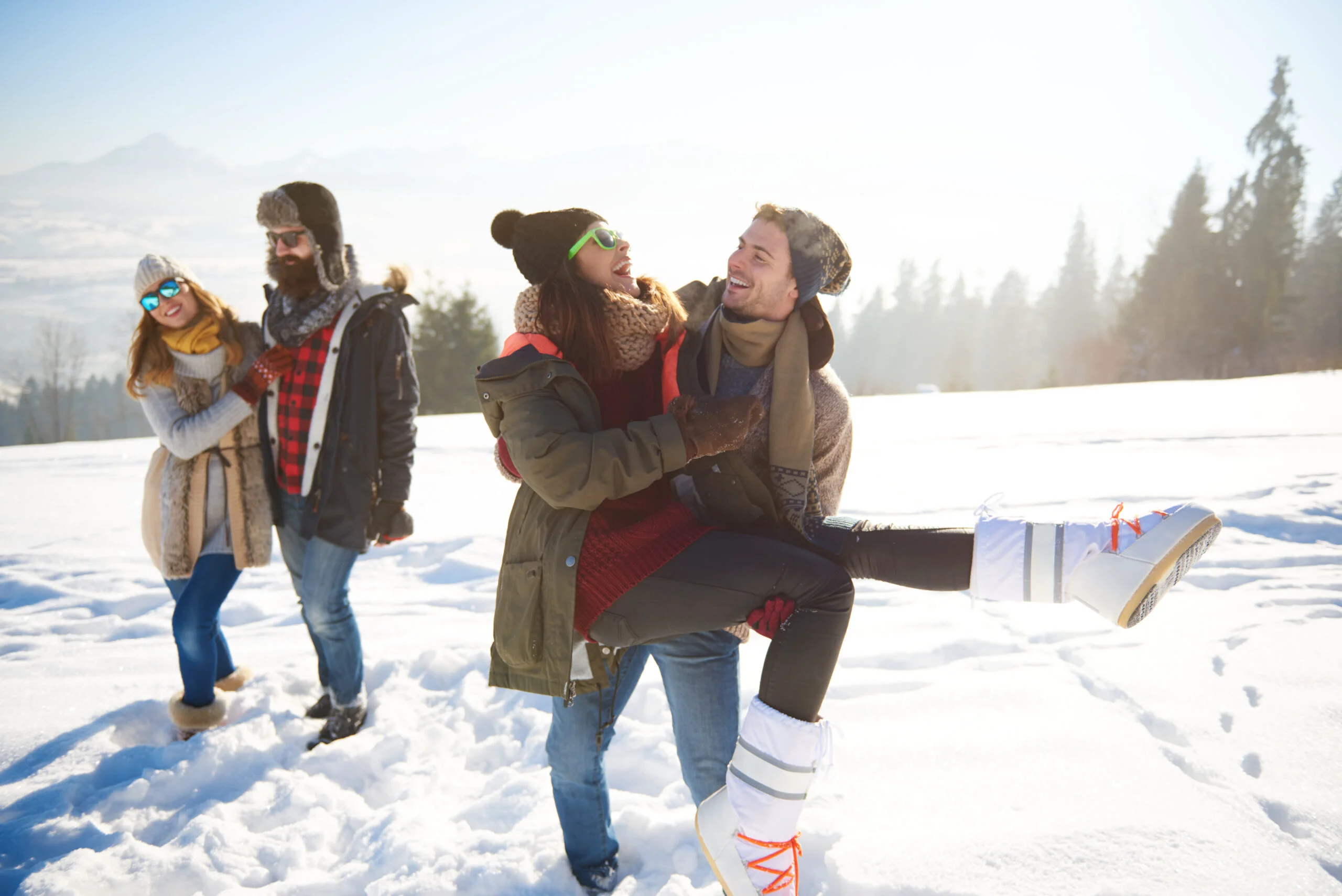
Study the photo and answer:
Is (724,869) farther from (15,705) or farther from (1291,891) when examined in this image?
(15,705)

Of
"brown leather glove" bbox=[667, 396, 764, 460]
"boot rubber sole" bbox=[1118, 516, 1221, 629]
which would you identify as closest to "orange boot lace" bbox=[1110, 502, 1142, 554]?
"boot rubber sole" bbox=[1118, 516, 1221, 629]

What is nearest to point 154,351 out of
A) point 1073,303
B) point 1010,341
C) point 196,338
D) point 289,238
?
point 196,338

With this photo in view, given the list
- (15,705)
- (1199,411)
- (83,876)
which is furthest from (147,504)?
(1199,411)

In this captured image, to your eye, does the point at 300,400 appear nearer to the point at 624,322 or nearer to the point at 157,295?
the point at 157,295

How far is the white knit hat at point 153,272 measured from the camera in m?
3.17

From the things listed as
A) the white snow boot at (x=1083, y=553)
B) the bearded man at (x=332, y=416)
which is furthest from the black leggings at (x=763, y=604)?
the bearded man at (x=332, y=416)

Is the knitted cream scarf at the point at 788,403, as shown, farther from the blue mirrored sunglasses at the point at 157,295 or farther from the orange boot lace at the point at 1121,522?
the blue mirrored sunglasses at the point at 157,295

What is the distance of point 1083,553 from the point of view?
1.97 meters

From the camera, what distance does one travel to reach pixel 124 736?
3424 millimetres

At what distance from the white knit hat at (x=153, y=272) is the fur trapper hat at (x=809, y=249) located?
278 centimetres

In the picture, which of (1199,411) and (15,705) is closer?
(15,705)

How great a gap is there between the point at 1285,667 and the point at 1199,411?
10.1m

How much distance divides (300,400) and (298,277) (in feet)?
1.94

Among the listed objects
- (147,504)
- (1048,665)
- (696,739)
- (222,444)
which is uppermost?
(222,444)
